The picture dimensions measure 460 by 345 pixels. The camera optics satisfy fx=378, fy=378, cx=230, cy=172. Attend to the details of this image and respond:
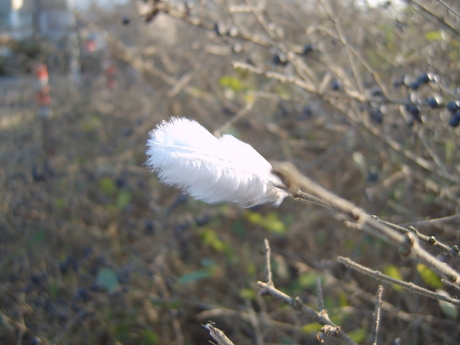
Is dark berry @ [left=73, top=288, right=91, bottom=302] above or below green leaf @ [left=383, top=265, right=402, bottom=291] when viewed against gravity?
below

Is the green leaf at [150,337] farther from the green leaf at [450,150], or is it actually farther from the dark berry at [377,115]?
the green leaf at [450,150]

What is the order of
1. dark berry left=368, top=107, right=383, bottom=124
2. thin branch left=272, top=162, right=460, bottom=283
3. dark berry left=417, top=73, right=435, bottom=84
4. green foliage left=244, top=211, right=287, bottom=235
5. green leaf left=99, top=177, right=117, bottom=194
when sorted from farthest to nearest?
1. green leaf left=99, top=177, right=117, bottom=194
2. green foliage left=244, top=211, right=287, bottom=235
3. dark berry left=368, top=107, right=383, bottom=124
4. dark berry left=417, top=73, right=435, bottom=84
5. thin branch left=272, top=162, right=460, bottom=283

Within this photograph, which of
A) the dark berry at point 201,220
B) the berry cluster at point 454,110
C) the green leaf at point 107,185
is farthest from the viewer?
the green leaf at point 107,185

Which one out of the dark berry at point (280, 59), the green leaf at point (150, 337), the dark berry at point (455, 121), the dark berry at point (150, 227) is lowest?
the green leaf at point (150, 337)

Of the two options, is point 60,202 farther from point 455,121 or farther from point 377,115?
point 455,121

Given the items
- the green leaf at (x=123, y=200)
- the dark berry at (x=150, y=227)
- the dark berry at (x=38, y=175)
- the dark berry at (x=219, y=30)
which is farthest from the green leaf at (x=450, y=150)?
the dark berry at (x=38, y=175)

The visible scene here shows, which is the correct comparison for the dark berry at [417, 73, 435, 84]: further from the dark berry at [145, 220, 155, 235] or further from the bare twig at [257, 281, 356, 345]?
the dark berry at [145, 220, 155, 235]

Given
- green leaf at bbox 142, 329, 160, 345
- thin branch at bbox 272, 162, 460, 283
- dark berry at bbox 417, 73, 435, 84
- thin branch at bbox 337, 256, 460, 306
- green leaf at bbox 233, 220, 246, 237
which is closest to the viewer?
thin branch at bbox 272, 162, 460, 283

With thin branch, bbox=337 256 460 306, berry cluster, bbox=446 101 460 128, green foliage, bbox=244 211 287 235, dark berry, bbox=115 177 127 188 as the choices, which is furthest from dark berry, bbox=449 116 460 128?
dark berry, bbox=115 177 127 188

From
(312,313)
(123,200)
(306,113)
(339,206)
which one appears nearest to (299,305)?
(312,313)
